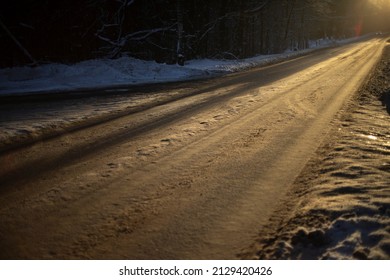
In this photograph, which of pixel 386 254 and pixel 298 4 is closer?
pixel 386 254

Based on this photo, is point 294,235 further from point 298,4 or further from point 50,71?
point 298,4

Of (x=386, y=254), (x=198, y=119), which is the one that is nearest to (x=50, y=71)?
(x=198, y=119)

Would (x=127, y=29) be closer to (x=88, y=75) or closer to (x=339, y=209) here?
(x=88, y=75)

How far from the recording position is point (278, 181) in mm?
4098

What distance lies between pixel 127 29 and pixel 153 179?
62.4ft

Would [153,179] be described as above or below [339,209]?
above

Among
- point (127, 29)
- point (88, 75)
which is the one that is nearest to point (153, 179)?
point (88, 75)

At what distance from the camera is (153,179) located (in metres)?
4.19

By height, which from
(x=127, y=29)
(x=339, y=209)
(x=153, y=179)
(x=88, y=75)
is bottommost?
(x=339, y=209)

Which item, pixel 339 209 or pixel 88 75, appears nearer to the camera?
pixel 339 209

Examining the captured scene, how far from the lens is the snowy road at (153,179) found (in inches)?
115

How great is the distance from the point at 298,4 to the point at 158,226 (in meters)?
45.8

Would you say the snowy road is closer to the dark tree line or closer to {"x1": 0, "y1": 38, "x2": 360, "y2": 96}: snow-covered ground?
{"x1": 0, "y1": 38, "x2": 360, "y2": 96}: snow-covered ground

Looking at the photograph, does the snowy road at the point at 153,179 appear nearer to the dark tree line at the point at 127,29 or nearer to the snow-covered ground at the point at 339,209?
the snow-covered ground at the point at 339,209
